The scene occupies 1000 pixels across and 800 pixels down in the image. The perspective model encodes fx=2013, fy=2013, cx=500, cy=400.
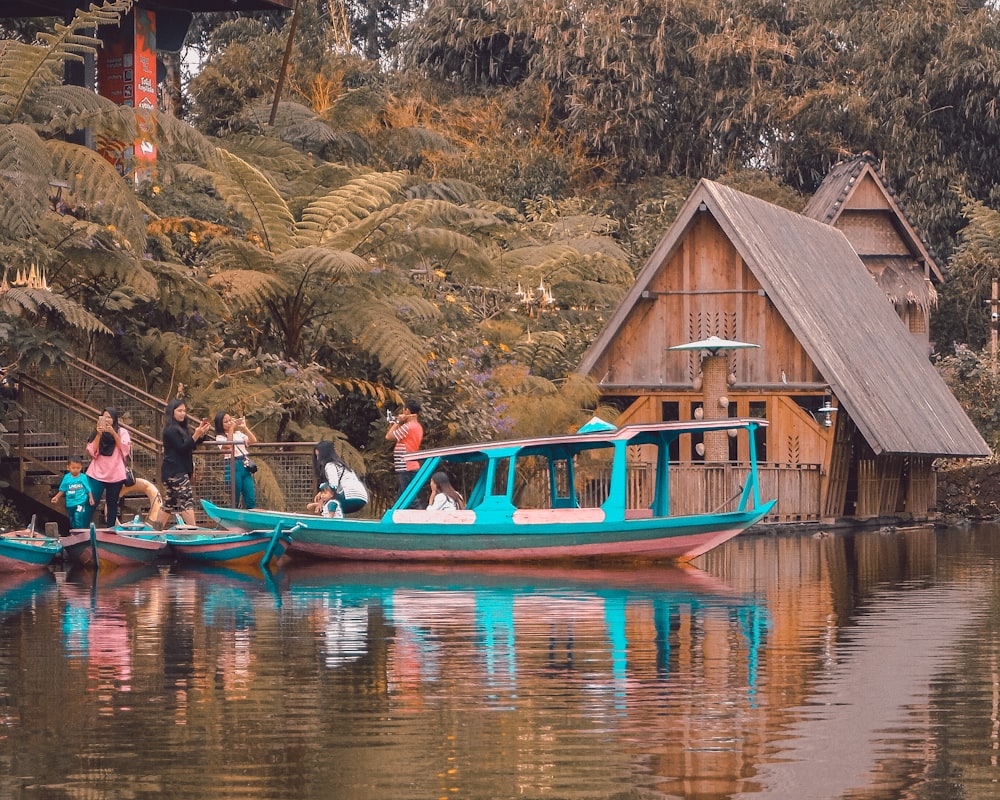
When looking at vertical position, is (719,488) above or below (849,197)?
below

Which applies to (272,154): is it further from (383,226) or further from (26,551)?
(26,551)

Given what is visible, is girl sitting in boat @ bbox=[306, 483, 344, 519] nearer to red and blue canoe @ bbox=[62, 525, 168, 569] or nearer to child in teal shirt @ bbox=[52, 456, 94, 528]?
red and blue canoe @ bbox=[62, 525, 168, 569]

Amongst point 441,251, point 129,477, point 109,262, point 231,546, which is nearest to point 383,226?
point 441,251

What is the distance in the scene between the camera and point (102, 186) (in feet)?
85.2

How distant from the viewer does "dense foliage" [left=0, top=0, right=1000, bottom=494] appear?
90.5ft

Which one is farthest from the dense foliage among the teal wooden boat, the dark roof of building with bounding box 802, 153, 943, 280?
the teal wooden boat

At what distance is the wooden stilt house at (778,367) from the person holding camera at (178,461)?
12.2m

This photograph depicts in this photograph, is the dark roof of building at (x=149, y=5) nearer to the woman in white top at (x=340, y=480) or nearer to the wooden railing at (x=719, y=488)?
the wooden railing at (x=719, y=488)

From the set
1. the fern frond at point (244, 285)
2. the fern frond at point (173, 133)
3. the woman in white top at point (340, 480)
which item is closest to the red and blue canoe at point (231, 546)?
the woman in white top at point (340, 480)

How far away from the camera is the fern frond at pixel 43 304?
2527cm

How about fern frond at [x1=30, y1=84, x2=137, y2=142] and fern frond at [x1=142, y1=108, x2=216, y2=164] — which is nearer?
fern frond at [x1=30, y1=84, x2=137, y2=142]

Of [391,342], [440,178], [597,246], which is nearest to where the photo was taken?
[391,342]

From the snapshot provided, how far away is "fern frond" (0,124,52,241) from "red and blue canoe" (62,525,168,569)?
13.1 ft

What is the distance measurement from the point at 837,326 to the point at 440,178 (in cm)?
1481
